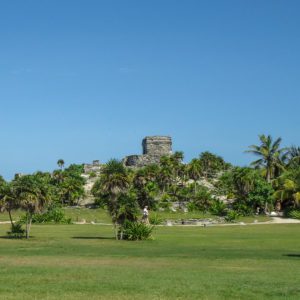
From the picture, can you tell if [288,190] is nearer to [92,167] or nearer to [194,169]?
[194,169]

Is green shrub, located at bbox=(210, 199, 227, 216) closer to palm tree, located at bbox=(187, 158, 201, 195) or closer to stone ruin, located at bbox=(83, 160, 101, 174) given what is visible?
palm tree, located at bbox=(187, 158, 201, 195)

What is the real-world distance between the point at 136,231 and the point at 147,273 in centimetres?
1884

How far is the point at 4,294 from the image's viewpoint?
13195 millimetres

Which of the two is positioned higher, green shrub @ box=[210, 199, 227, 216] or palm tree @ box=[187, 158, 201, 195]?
palm tree @ box=[187, 158, 201, 195]

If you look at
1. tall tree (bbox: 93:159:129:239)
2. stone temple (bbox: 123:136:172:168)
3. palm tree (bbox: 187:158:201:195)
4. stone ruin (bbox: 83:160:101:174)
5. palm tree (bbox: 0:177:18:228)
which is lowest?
palm tree (bbox: 0:177:18:228)

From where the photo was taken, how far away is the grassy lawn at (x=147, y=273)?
1366 centimetres

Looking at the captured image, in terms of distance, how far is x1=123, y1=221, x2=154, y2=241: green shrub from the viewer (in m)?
36.3

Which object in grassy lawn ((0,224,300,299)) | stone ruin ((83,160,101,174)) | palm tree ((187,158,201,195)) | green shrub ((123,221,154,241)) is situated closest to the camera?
grassy lawn ((0,224,300,299))

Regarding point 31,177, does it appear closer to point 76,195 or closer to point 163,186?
point 76,195

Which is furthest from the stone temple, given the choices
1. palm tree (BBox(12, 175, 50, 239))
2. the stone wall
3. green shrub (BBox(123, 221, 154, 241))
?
green shrub (BBox(123, 221, 154, 241))

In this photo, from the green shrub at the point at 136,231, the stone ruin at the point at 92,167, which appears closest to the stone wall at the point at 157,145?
the stone ruin at the point at 92,167

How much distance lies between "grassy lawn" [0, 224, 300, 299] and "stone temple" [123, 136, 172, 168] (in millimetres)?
109242

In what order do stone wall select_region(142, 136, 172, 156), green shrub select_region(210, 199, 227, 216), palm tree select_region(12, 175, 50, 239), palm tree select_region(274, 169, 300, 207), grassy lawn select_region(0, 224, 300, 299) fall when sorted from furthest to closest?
1. stone wall select_region(142, 136, 172, 156)
2. green shrub select_region(210, 199, 227, 216)
3. palm tree select_region(274, 169, 300, 207)
4. palm tree select_region(12, 175, 50, 239)
5. grassy lawn select_region(0, 224, 300, 299)

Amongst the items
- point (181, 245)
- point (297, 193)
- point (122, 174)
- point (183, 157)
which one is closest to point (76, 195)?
point (183, 157)
